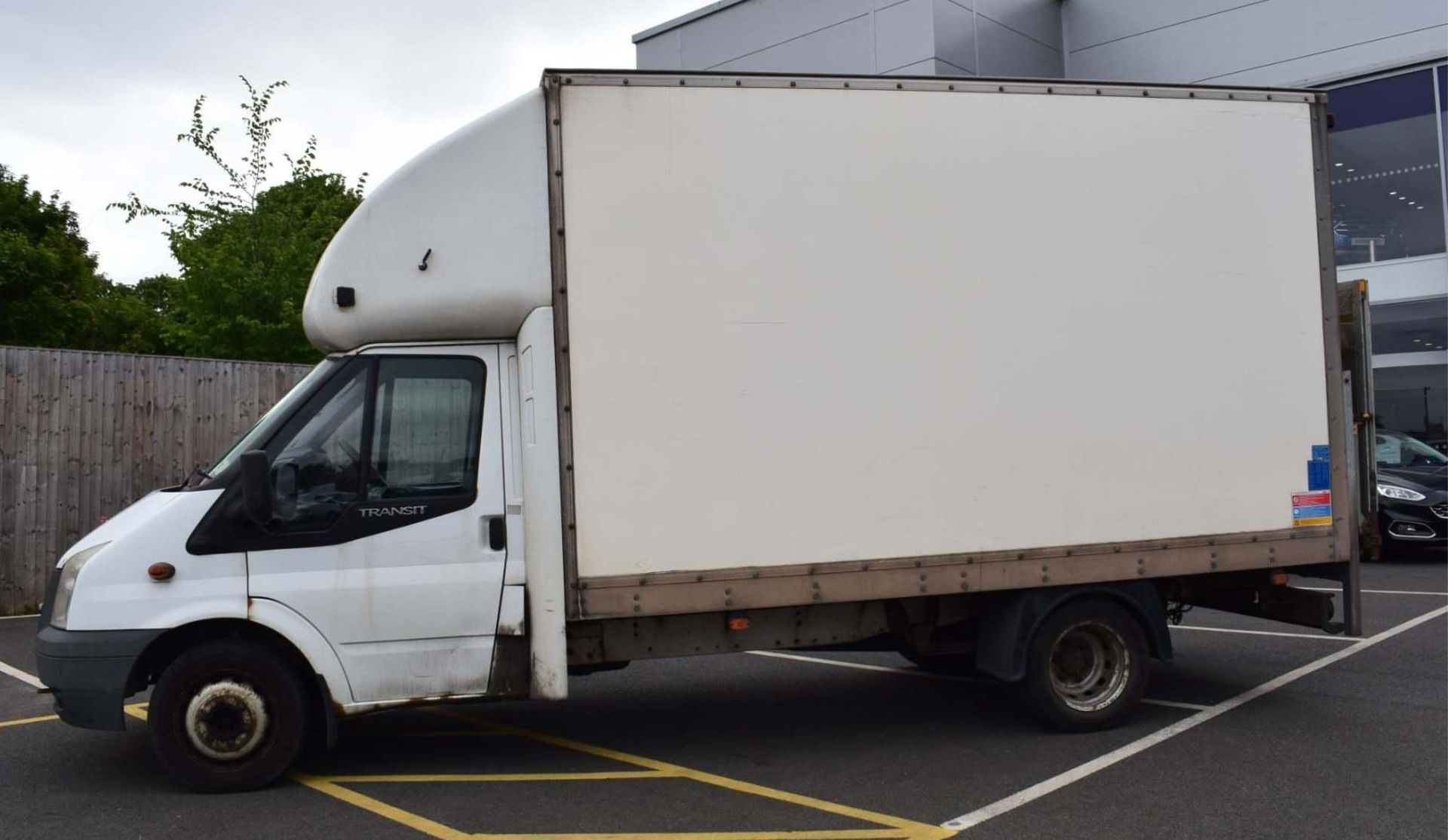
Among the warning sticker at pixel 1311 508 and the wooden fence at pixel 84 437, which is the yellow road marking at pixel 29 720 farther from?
the warning sticker at pixel 1311 508

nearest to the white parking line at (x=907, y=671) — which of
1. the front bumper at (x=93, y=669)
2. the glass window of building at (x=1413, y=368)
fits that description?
the front bumper at (x=93, y=669)

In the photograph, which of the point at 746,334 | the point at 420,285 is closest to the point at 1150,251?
the point at 746,334

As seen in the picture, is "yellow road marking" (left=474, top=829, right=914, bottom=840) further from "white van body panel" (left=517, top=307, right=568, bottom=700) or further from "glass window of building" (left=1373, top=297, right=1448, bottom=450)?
"glass window of building" (left=1373, top=297, right=1448, bottom=450)

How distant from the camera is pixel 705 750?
20.8ft

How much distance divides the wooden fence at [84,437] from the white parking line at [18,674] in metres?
2.64

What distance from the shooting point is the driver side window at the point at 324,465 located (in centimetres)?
552

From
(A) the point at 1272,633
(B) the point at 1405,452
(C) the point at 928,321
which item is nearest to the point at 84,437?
(C) the point at 928,321

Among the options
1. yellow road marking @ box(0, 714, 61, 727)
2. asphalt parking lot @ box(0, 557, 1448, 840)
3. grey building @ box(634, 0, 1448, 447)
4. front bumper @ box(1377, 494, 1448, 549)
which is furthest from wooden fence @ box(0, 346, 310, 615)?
grey building @ box(634, 0, 1448, 447)

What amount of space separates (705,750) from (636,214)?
290cm

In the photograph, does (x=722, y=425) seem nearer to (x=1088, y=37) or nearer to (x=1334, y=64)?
(x=1334, y=64)

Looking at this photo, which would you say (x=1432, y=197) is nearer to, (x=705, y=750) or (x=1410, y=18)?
(x=1410, y=18)

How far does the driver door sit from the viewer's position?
217 inches

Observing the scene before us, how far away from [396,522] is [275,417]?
0.81 metres

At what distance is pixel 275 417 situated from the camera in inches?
223
